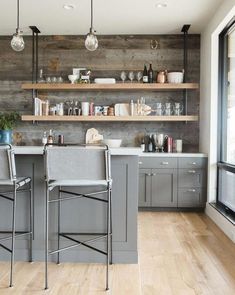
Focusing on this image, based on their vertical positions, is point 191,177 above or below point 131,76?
below

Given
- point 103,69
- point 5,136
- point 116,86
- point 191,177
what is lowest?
point 191,177

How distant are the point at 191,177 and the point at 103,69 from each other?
228 centimetres

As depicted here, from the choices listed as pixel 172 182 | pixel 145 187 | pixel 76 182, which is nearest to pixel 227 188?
pixel 172 182

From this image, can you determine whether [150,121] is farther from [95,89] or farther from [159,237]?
[159,237]

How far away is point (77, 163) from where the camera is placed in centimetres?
234

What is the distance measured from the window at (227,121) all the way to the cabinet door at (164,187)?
0.66 metres

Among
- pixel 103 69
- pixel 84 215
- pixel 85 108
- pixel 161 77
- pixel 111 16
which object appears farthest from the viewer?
pixel 103 69

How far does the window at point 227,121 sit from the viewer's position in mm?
3989

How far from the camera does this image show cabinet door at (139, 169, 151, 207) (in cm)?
476

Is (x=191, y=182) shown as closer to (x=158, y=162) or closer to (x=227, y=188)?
(x=158, y=162)

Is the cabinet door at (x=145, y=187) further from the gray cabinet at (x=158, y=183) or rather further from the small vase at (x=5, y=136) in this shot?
the small vase at (x=5, y=136)

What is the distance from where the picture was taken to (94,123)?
5340mm

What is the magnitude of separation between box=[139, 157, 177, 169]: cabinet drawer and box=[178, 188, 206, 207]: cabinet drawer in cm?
42

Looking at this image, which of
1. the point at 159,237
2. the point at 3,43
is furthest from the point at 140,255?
the point at 3,43
